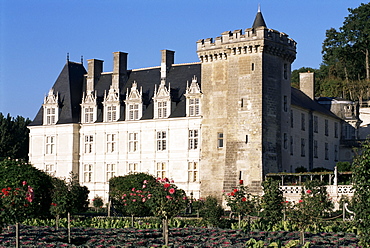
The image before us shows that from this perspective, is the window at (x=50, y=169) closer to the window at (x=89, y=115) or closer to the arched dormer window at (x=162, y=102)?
the window at (x=89, y=115)

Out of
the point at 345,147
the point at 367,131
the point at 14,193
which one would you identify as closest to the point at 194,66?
the point at 345,147

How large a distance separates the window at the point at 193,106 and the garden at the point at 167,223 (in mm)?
12892

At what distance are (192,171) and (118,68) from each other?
10.8m

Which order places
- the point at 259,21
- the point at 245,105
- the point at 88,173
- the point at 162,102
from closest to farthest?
the point at 245,105 → the point at 259,21 → the point at 162,102 → the point at 88,173

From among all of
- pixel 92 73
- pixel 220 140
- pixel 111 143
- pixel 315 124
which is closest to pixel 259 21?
pixel 220 140

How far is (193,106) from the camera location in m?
52.9

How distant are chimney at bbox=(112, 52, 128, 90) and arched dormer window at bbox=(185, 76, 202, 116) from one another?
287 inches

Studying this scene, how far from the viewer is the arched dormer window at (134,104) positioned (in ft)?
A: 184

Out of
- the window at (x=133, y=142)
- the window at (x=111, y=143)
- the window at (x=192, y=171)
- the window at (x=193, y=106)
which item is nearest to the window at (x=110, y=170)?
the window at (x=111, y=143)

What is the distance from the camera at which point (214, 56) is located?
5159cm

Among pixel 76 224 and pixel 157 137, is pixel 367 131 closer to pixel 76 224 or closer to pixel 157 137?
pixel 157 137

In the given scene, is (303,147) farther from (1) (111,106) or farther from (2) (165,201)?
(2) (165,201)

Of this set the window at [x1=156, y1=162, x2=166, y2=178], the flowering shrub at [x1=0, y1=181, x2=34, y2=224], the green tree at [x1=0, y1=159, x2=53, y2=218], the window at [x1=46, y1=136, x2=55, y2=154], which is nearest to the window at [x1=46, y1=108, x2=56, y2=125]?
the window at [x1=46, y1=136, x2=55, y2=154]

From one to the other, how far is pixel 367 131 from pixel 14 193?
46.0 m
